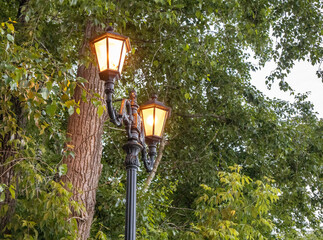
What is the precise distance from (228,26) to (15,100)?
14.6 feet

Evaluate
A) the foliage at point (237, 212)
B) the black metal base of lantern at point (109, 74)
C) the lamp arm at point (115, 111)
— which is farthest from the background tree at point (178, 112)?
the black metal base of lantern at point (109, 74)

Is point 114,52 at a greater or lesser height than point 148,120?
greater

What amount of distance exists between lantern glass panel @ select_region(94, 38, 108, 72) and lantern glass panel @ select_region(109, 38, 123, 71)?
0.05m

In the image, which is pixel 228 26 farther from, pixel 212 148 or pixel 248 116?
pixel 212 148

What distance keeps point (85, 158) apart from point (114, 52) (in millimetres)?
2295

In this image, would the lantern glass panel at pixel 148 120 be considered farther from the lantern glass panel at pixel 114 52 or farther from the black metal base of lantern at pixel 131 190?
the lantern glass panel at pixel 114 52

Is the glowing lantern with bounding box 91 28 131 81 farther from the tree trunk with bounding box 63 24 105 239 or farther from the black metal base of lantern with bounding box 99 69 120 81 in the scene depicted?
the tree trunk with bounding box 63 24 105 239

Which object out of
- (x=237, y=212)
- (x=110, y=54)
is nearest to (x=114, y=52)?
(x=110, y=54)

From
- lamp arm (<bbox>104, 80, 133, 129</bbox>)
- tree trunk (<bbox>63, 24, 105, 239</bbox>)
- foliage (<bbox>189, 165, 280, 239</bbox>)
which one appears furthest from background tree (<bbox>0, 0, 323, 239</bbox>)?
lamp arm (<bbox>104, 80, 133, 129</bbox>)

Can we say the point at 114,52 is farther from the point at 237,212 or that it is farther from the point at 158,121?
the point at 237,212

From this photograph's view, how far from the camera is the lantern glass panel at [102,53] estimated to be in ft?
15.4

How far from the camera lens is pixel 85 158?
21.4 ft

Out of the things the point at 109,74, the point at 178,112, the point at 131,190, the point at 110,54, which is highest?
the point at 178,112

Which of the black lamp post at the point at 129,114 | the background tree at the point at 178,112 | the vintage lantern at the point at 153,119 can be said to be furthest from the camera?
the background tree at the point at 178,112
